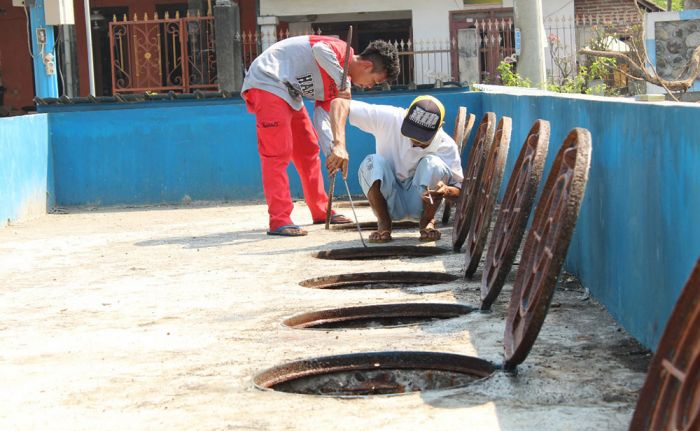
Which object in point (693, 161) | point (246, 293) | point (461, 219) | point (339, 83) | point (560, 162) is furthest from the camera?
point (339, 83)

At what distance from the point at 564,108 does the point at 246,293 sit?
6.71 feet

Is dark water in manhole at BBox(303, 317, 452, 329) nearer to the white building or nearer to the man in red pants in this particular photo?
the man in red pants

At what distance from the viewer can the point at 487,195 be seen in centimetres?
652

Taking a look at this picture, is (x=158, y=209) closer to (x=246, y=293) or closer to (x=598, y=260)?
(x=246, y=293)

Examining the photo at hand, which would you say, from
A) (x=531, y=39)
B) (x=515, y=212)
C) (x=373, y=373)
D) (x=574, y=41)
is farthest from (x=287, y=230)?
(x=574, y=41)

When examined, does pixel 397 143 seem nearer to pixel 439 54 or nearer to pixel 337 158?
pixel 337 158

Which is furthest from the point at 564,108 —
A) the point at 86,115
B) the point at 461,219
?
the point at 86,115

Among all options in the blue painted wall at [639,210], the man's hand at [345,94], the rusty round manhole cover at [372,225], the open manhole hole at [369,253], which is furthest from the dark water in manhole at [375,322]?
the rusty round manhole cover at [372,225]

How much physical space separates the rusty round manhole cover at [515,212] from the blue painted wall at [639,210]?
351mm

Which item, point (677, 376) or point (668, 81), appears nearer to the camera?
point (677, 376)

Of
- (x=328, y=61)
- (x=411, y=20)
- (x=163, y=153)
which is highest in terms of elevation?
(x=411, y=20)

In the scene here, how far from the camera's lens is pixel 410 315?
241 inches

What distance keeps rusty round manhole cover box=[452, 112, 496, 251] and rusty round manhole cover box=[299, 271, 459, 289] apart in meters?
0.59

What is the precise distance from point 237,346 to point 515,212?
4.51ft
